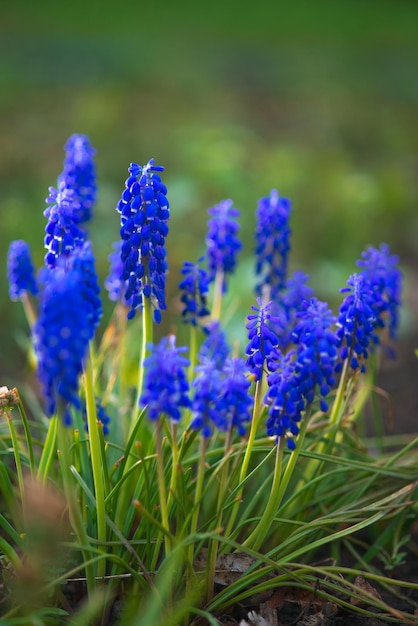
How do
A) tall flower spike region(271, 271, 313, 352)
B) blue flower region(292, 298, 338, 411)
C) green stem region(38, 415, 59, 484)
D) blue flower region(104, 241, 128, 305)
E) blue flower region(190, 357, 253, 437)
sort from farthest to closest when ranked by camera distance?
blue flower region(104, 241, 128, 305) < tall flower spike region(271, 271, 313, 352) < green stem region(38, 415, 59, 484) < blue flower region(292, 298, 338, 411) < blue flower region(190, 357, 253, 437)

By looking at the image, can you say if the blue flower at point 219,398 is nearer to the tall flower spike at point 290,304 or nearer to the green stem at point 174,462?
the green stem at point 174,462

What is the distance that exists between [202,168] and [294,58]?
951 cm

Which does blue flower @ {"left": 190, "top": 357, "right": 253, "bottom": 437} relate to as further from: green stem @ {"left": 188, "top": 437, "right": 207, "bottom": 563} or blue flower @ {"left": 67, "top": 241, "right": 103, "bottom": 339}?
blue flower @ {"left": 67, "top": 241, "right": 103, "bottom": 339}

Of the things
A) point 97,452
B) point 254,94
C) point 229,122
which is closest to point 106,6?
point 254,94

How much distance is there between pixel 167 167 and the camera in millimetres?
10375

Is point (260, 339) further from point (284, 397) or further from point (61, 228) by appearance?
point (61, 228)

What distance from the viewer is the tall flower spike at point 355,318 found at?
3123mm

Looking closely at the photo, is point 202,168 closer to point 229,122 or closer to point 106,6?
point 229,122

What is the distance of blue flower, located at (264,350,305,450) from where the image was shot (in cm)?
284

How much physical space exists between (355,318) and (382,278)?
0.64m

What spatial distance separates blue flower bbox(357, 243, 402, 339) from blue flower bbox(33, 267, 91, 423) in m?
1.64

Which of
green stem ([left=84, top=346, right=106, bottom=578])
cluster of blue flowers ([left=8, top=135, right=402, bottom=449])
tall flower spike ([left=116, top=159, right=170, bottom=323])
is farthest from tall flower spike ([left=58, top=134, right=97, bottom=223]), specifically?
green stem ([left=84, top=346, right=106, bottom=578])

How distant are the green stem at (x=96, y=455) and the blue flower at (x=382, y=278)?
4.86 feet

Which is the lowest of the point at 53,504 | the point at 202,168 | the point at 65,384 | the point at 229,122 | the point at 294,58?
the point at 53,504
